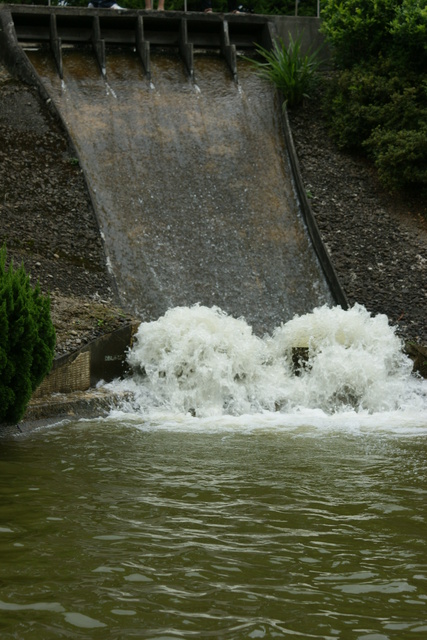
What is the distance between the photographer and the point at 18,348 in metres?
7.60

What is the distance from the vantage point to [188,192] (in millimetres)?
13891

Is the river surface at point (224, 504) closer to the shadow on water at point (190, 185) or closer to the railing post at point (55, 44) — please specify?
the shadow on water at point (190, 185)

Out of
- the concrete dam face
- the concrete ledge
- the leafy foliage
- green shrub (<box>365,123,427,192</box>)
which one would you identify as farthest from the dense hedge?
the concrete ledge

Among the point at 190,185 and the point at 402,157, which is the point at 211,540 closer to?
the point at 190,185

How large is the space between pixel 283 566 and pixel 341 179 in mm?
10746

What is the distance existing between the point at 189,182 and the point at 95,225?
2159mm

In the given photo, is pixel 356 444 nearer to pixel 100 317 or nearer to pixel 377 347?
pixel 377 347

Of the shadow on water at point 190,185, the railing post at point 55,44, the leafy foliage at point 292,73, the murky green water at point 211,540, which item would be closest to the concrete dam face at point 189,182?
the shadow on water at point 190,185

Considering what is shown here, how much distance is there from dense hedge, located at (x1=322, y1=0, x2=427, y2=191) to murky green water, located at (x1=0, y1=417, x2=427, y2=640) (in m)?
7.39

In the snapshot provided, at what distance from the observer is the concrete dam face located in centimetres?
1248

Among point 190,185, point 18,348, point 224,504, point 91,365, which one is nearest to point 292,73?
point 190,185

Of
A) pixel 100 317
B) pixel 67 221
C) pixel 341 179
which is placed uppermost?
pixel 341 179

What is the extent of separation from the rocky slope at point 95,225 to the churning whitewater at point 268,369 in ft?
2.36

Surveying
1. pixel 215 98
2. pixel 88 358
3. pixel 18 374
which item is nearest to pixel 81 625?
pixel 18 374
